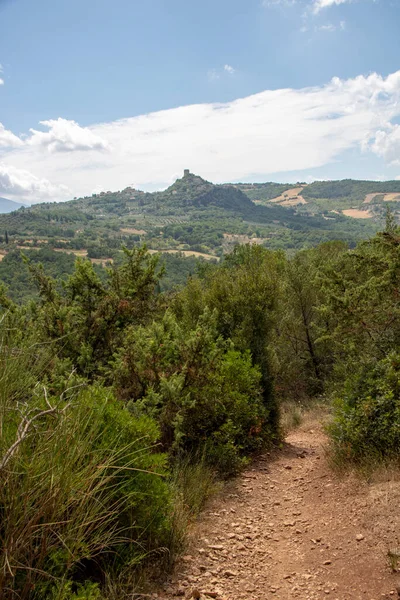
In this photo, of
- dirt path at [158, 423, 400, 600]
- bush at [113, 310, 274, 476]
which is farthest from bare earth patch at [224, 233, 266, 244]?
dirt path at [158, 423, 400, 600]

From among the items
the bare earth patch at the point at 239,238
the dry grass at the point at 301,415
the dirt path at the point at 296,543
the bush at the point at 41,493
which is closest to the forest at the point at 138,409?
the bush at the point at 41,493

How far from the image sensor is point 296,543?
4762 mm

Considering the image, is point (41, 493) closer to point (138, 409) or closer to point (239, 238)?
point (138, 409)

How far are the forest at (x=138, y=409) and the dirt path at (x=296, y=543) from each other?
1.12ft

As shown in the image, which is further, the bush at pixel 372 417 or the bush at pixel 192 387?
the bush at pixel 192 387

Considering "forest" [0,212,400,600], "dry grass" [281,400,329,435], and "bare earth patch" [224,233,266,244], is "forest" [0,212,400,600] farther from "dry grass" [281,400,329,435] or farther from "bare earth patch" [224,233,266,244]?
"bare earth patch" [224,233,266,244]

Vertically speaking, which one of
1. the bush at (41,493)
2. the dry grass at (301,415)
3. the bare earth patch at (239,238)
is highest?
the bare earth patch at (239,238)

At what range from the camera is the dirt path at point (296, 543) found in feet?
12.3

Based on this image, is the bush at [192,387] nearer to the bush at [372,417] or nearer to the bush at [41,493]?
the bush at [372,417]

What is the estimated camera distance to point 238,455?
7535 millimetres

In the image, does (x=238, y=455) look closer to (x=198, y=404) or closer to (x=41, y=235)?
(x=198, y=404)

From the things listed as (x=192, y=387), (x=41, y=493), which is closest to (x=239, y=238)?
(x=192, y=387)

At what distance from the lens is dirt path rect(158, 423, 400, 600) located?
373 centimetres

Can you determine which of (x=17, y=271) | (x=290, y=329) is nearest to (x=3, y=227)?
(x=17, y=271)
